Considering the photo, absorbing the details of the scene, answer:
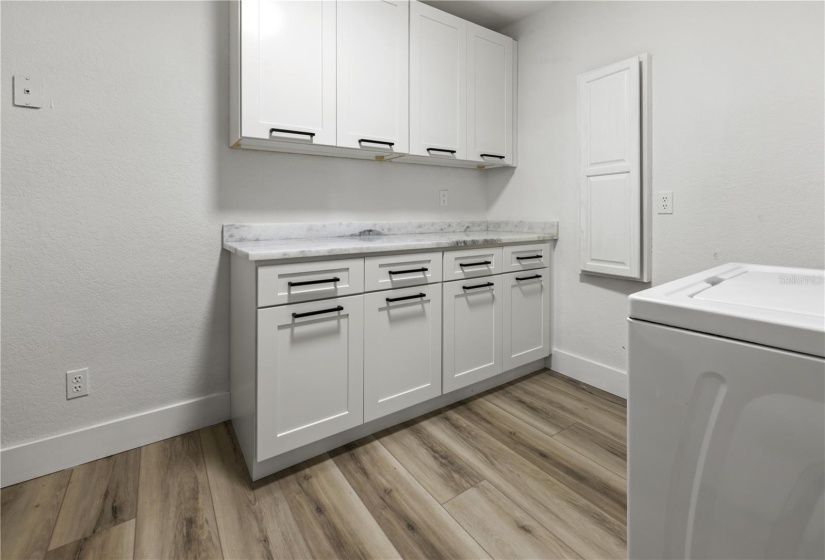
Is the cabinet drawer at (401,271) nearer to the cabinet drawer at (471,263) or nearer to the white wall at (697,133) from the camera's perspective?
the cabinet drawer at (471,263)

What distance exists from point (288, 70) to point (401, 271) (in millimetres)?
1051

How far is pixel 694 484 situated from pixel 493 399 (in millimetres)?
1563

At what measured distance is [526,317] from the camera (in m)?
2.44

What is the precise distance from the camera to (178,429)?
1.90 m

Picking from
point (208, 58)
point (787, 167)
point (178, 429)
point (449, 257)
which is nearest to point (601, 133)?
point (787, 167)

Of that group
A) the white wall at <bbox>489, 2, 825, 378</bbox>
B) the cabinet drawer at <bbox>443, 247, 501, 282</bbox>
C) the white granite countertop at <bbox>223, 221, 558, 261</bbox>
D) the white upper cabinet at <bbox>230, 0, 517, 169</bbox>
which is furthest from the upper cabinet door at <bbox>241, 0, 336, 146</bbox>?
the white wall at <bbox>489, 2, 825, 378</bbox>

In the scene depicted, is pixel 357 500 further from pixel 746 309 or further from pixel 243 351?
pixel 746 309

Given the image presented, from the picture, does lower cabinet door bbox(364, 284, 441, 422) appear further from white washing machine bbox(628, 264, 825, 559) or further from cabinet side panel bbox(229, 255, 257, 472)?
white washing machine bbox(628, 264, 825, 559)

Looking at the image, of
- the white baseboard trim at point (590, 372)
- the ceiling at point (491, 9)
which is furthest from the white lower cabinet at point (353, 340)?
the ceiling at point (491, 9)

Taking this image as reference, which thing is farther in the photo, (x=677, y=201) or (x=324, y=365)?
(x=677, y=201)

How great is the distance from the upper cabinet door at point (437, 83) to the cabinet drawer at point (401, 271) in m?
0.72

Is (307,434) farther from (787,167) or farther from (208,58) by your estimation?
(787,167)

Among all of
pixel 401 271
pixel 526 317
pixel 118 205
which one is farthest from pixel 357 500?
pixel 118 205

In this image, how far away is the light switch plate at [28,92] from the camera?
150 cm
